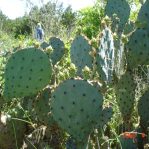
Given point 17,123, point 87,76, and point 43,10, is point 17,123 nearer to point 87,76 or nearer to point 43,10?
point 87,76

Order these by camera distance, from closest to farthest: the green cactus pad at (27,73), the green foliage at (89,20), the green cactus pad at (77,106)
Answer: the green cactus pad at (77,106), the green cactus pad at (27,73), the green foliage at (89,20)

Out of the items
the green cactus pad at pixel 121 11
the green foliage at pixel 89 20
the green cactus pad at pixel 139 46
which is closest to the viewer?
the green cactus pad at pixel 139 46

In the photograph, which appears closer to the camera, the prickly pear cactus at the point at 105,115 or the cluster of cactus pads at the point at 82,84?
the cluster of cactus pads at the point at 82,84

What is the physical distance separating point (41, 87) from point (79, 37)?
504 millimetres

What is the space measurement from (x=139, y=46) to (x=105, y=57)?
0.48m

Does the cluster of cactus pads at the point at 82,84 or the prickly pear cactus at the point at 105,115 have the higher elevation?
the cluster of cactus pads at the point at 82,84

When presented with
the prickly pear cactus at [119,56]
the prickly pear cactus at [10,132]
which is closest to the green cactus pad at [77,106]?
the prickly pear cactus at [119,56]

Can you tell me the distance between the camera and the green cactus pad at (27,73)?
10.3 ft

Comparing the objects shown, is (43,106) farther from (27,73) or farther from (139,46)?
(139,46)

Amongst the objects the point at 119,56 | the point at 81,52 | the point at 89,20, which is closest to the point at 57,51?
the point at 81,52

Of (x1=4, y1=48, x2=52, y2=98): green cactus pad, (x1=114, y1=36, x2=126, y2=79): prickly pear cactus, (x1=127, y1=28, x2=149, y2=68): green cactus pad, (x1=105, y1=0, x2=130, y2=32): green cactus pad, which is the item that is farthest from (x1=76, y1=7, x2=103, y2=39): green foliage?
(x1=4, y1=48, x2=52, y2=98): green cactus pad

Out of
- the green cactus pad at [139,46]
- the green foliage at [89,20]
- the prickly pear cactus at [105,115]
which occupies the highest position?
the green foliage at [89,20]

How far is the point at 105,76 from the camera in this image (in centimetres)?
297

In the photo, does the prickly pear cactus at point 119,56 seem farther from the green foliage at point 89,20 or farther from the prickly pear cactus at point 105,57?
the green foliage at point 89,20
